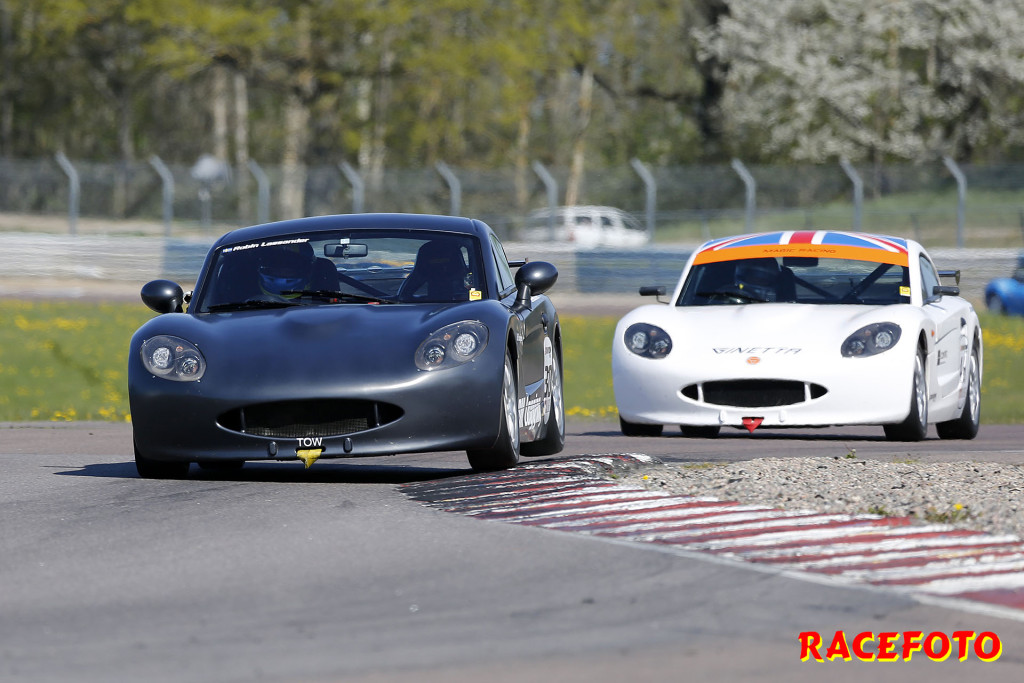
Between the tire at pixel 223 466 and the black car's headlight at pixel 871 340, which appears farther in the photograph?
the black car's headlight at pixel 871 340

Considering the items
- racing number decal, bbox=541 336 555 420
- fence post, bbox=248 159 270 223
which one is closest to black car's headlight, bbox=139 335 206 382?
racing number decal, bbox=541 336 555 420

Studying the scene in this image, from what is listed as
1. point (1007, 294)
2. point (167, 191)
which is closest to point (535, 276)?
point (1007, 294)

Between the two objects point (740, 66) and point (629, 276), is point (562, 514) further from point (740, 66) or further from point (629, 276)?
point (740, 66)

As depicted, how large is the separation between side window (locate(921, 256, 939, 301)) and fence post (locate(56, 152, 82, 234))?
852 inches

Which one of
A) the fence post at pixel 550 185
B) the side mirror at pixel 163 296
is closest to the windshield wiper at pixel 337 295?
the side mirror at pixel 163 296

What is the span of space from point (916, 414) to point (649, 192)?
20.8 meters

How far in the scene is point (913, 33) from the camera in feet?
140

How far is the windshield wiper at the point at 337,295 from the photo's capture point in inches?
345

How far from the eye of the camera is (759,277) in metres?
12.2

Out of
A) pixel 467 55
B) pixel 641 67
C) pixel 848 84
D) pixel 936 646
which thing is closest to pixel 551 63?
pixel 467 55

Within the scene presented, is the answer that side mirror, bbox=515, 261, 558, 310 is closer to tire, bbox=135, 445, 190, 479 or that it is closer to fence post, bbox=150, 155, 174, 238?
tire, bbox=135, 445, 190, 479

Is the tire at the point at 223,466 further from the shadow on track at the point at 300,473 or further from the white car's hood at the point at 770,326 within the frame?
the white car's hood at the point at 770,326

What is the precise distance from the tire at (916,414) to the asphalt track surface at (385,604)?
4.55 m

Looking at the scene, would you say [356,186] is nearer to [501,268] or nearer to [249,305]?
[501,268]
